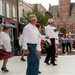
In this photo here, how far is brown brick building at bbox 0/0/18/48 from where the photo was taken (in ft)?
59.6

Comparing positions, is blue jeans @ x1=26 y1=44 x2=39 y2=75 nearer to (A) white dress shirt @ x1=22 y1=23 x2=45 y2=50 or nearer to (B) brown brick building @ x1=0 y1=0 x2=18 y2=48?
(A) white dress shirt @ x1=22 y1=23 x2=45 y2=50

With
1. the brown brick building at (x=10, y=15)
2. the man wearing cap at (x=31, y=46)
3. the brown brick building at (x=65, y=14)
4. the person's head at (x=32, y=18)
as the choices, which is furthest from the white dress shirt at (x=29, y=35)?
the brown brick building at (x=65, y=14)

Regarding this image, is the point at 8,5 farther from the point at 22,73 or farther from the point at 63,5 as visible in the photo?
the point at 63,5

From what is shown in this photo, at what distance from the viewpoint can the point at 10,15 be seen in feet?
67.1

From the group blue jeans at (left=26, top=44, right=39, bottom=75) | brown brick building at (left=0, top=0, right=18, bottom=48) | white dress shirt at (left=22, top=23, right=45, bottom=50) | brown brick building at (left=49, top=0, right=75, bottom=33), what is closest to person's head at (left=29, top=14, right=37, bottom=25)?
white dress shirt at (left=22, top=23, right=45, bottom=50)

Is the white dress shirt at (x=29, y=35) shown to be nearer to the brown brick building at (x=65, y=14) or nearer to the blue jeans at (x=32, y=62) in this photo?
the blue jeans at (x=32, y=62)

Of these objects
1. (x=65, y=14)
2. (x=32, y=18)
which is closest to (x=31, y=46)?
(x=32, y=18)

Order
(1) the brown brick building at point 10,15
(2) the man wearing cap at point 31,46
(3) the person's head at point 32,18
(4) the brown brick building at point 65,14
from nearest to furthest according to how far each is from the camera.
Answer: (2) the man wearing cap at point 31,46 → (3) the person's head at point 32,18 → (1) the brown brick building at point 10,15 → (4) the brown brick building at point 65,14

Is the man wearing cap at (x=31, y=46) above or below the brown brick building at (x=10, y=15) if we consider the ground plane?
below

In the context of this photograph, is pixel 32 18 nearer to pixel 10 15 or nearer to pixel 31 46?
pixel 31 46

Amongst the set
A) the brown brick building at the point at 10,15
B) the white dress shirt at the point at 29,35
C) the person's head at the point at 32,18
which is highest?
the brown brick building at the point at 10,15

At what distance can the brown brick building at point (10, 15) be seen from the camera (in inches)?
715

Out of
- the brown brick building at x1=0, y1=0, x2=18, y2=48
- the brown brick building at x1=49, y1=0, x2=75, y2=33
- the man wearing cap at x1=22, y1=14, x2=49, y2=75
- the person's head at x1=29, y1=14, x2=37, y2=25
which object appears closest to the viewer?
the man wearing cap at x1=22, y1=14, x2=49, y2=75

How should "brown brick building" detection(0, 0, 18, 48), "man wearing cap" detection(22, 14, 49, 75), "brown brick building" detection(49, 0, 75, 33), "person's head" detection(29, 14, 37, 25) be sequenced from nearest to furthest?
"man wearing cap" detection(22, 14, 49, 75) < "person's head" detection(29, 14, 37, 25) < "brown brick building" detection(0, 0, 18, 48) < "brown brick building" detection(49, 0, 75, 33)
